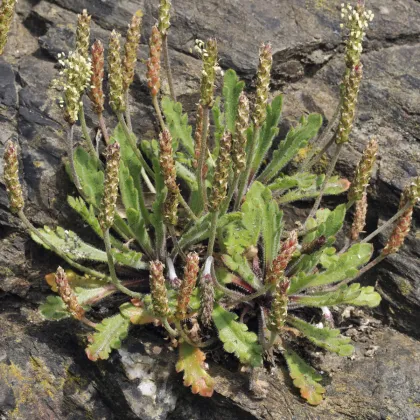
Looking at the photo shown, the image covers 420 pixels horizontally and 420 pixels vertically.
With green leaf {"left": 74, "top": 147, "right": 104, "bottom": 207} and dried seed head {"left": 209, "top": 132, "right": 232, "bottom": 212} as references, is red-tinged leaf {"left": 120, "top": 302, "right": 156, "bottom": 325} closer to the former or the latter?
green leaf {"left": 74, "top": 147, "right": 104, "bottom": 207}

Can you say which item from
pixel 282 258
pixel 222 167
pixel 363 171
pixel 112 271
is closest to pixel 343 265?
pixel 363 171

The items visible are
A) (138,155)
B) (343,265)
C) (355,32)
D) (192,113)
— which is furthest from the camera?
(192,113)

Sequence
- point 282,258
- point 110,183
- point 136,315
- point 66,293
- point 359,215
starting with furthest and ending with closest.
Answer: point 359,215, point 136,315, point 66,293, point 282,258, point 110,183

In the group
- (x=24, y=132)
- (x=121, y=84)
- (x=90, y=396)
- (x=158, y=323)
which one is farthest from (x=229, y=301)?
(x=24, y=132)

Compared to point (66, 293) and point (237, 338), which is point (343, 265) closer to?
point (237, 338)

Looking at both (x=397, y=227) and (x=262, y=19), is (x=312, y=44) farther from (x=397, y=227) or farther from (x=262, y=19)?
(x=397, y=227)

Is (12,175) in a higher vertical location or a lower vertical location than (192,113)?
higher

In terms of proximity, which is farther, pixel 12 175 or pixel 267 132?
pixel 267 132

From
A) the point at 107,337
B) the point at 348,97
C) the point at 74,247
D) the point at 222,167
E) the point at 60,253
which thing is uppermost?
the point at 348,97
